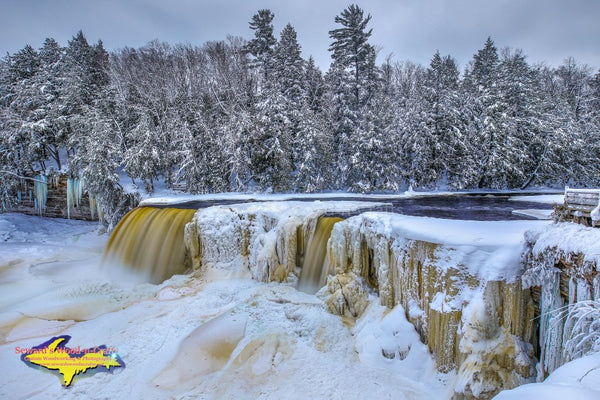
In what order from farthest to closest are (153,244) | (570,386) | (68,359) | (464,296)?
1. (153,244)
2. (68,359)
3. (464,296)
4. (570,386)

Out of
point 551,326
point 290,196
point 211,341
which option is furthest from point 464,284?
point 290,196

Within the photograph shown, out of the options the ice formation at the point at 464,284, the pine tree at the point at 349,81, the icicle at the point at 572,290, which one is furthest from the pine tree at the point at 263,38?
the icicle at the point at 572,290

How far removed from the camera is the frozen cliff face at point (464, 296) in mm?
4266

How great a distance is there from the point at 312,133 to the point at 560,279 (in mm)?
16258

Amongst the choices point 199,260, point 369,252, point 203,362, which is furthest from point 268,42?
point 203,362

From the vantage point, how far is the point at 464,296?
4.79m

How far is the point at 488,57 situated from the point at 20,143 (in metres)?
40.4

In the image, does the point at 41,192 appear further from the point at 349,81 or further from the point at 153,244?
the point at 349,81

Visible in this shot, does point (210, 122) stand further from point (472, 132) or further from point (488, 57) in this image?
point (488, 57)

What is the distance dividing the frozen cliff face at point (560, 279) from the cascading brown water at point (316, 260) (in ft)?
16.6

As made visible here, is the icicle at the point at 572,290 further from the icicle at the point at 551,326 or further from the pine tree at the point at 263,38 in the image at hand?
the pine tree at the point at 263,38

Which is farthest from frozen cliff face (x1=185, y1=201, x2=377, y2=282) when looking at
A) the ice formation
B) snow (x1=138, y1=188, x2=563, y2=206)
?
snow (x1=138, y1=188, x2=563, y2=206)

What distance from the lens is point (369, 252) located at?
24.6ft

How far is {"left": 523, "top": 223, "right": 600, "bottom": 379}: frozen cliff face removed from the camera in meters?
3.45
